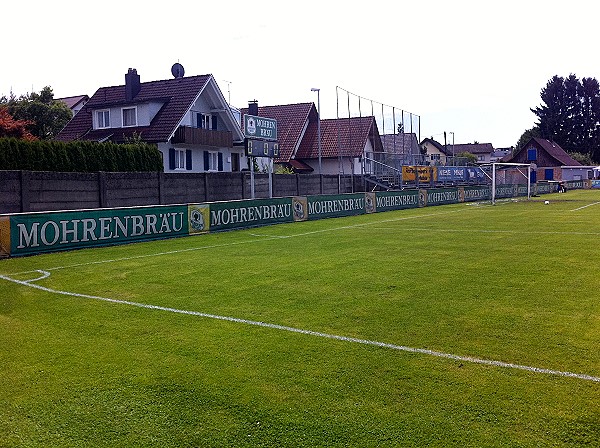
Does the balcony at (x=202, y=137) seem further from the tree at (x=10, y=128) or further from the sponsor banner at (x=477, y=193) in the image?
the sponsor banner at (x=477, y=193)

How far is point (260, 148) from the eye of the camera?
28.1 m

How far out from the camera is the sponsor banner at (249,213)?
21984mm

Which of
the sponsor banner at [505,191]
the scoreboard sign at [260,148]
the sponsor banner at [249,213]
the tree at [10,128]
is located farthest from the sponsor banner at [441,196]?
the tree at [10,128]

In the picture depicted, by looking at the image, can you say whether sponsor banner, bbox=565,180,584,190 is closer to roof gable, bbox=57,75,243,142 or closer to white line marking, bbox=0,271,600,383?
roof gable, bbox=57,75,243,142

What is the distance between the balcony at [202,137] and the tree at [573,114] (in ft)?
266

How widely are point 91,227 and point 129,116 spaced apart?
2539 centimetres

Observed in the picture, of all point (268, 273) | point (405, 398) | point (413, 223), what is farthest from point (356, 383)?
point (413, 223)

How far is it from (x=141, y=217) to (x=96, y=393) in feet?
45.5

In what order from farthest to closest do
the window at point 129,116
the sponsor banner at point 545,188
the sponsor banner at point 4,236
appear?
the sponsor banner at point 545,188, the window at point 129,116, the sponsor banner at point 4,236

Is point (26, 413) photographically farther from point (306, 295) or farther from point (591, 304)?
point (591, 304)

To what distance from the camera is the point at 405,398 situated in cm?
522

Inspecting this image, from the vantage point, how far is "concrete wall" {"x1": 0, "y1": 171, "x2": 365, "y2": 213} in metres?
20.5

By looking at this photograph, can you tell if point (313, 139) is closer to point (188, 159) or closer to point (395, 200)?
point (188, 159)

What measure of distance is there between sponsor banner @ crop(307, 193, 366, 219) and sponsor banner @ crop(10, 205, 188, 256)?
8.91 m
